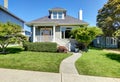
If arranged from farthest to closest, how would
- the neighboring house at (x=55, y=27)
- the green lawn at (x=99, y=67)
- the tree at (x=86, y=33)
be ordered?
the neighboring house at (x=55, y=27)
the tree at (x=86, y=33)
the green lawn at (x=99, y=67)

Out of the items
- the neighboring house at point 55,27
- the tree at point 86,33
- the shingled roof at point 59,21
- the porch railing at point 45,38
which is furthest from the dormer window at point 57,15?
the tree at point 86,33

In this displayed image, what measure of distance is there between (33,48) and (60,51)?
3.47 metres

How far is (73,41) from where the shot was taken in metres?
23.4

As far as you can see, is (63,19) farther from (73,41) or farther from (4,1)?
(4,1)

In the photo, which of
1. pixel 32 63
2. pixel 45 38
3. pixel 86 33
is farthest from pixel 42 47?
pixel 32 63

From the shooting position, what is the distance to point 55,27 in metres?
25.6

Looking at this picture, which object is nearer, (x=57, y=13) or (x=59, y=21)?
(x=59, y=21)

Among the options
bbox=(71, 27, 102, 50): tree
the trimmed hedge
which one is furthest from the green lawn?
bbox=(71, 27, 102, 50): tree

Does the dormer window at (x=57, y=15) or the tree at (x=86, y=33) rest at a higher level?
the dormer window at (x=57, y=15)

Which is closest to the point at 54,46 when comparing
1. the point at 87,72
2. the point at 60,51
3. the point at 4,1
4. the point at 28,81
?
the point at 60,51

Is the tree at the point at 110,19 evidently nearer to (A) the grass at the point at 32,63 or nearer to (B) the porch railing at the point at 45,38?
(B) the porch railing at the point at 45,38

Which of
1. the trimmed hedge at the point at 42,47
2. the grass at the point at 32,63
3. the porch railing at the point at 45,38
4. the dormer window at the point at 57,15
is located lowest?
the grass at the point at 32,63

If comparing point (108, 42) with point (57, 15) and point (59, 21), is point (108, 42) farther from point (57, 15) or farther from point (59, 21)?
point (59, 21)

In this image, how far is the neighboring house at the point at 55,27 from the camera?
76.7 ft
